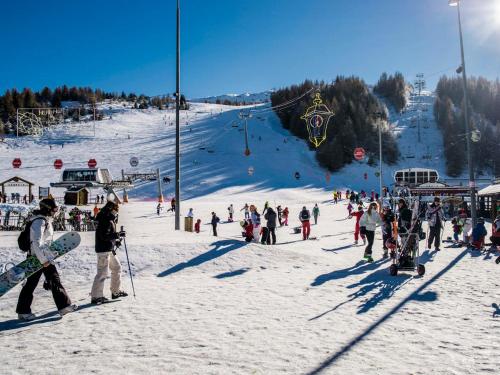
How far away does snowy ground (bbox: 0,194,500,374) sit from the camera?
175 inches

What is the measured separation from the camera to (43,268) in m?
5.99

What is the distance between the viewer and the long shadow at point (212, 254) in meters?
9.51

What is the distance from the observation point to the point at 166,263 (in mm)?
9805

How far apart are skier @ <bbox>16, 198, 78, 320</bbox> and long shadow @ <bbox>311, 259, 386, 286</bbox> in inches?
191

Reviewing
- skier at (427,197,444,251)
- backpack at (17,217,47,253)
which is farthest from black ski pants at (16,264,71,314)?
skier at (427,197,444,251)

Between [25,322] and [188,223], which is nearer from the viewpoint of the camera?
[25,322]

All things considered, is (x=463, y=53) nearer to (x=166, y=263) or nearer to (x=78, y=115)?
(x=166, y=263)

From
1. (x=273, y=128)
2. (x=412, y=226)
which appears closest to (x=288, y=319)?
(x=412, y=226)

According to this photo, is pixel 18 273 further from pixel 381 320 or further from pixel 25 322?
pixel 381 320

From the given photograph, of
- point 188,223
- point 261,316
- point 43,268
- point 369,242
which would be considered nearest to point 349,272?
point 369,242

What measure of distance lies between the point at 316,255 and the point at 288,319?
5.98m

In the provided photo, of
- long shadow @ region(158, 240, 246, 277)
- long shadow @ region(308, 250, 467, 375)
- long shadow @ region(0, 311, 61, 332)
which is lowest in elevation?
long shadow @ region(308, 250, 467, 375)

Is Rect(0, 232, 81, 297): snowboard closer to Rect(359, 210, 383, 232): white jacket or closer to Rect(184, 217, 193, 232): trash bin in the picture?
Rect(359, 210, 383, 232): white jacket

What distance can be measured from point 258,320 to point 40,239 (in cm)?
344
